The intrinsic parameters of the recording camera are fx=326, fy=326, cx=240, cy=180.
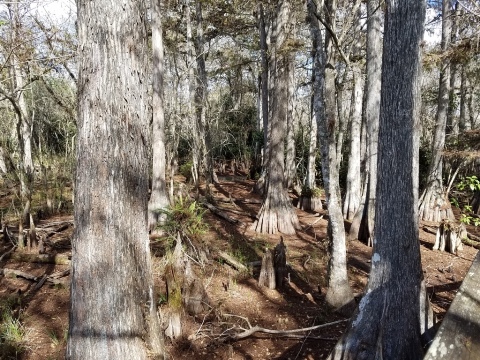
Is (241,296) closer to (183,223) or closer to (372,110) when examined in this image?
(183,223)

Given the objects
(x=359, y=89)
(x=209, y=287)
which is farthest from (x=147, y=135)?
(x=359, y=89)

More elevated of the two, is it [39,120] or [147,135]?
[39,120]

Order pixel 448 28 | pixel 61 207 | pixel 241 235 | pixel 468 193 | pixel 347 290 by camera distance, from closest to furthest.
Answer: pixel 347 290, pixel 241 235, pixel 61 207, pixel 448 28, pixel 468 193

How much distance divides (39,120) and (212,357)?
34.8 feet

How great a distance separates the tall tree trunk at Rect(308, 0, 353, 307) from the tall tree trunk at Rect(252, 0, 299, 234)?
3.20 meters

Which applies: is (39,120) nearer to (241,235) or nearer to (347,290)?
(241,235)

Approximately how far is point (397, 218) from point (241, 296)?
9.59ft

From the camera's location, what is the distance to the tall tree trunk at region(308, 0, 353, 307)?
461 centimetres

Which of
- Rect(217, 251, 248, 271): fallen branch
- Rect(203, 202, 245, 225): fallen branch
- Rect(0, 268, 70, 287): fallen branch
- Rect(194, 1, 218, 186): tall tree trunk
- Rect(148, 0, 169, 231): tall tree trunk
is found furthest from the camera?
Rect(194, 1, 218, 186): tall tree trunk

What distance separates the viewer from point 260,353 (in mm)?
3904

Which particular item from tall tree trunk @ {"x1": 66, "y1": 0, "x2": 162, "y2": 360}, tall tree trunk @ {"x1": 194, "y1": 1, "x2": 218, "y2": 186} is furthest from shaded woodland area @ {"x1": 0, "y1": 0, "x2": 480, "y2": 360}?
tall tree trunk @ {"x1": 194, "y1": 1, "x2": 218, "y2": 186}

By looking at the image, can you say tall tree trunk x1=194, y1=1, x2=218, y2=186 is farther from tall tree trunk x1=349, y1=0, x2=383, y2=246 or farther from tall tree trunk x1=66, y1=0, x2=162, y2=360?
tall tree trunk x1=66, y1=0, x2=162, y2=360

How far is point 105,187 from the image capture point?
97.8 inches

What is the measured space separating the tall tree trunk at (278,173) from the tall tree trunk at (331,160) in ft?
10.5
